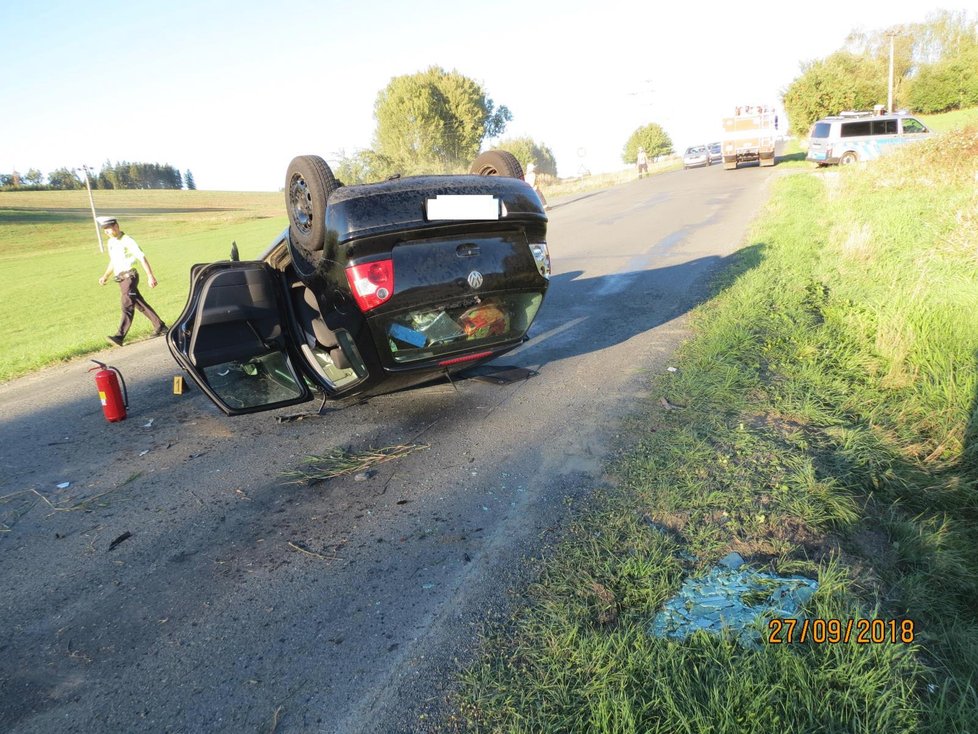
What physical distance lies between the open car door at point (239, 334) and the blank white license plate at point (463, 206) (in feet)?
5.21

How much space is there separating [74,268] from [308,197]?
29815 mm

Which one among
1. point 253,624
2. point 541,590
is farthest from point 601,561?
point 253,624

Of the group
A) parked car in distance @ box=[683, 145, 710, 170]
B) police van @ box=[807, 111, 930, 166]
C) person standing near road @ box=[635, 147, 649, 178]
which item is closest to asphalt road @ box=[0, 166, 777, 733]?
police van @ box=[807, 111, 930, 166]

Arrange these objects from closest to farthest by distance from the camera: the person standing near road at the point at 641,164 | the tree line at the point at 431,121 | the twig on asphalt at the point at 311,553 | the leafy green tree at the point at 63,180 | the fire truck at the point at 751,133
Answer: the twig on asphalt at the point at 311,553
the fire truck at the point at 751,133
the person standing near road at the point at 641,164
the tree line at the point at 431,121
the leafy green tree at the point at 63,180

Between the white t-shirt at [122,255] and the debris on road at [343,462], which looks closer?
the debris on road at [343,462]

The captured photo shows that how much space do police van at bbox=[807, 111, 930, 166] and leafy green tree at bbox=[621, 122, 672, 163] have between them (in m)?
57.1

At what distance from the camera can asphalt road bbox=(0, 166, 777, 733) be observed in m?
2.40

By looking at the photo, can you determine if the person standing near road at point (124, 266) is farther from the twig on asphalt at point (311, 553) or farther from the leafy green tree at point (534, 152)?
the leafy green tree at point (534, 152)

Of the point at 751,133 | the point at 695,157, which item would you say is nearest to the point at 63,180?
the point at 695,157

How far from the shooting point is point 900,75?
65.9 m

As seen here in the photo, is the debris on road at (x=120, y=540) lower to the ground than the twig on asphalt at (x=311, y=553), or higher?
higher

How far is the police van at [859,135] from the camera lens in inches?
968
